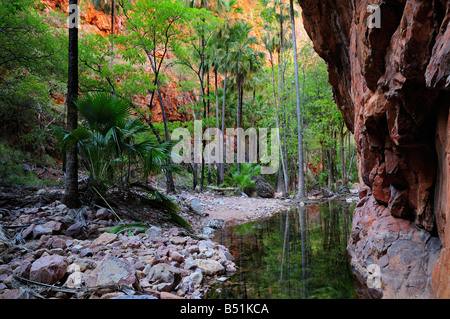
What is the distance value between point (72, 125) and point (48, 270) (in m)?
4.15

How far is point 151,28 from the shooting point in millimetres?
11203

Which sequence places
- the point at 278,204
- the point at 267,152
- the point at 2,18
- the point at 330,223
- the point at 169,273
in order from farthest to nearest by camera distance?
the point at 267,152, the point at 278,204, the point at 330,223, the point at 2,18, the point at 169,273

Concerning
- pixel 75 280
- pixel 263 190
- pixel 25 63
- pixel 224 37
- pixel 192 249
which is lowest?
pixel 263 190

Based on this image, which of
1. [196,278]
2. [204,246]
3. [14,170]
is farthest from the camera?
[14,170]

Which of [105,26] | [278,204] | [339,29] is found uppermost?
[105,26]

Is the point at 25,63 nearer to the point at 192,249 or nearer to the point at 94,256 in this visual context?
the point at 94,256

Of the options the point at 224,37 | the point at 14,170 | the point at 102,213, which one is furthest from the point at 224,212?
the point at 224,37

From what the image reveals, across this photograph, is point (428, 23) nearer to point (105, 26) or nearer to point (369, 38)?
point (369, 38)

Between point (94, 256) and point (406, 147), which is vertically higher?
point (406, 147)

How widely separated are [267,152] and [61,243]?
26.8 m

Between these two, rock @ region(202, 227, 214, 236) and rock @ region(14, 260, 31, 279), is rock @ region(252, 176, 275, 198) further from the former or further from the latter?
rock @ region(14, 260, 31, 279)

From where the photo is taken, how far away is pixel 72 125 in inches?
247
